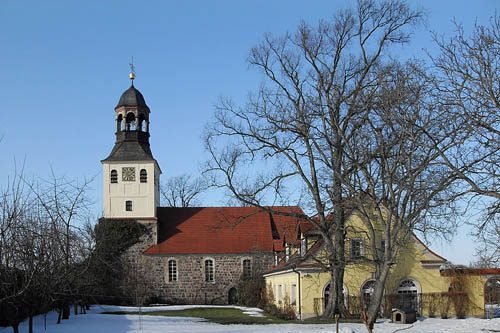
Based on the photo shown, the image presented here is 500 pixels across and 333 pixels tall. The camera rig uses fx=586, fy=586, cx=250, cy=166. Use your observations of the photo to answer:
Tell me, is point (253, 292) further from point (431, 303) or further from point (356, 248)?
point (431, 303)

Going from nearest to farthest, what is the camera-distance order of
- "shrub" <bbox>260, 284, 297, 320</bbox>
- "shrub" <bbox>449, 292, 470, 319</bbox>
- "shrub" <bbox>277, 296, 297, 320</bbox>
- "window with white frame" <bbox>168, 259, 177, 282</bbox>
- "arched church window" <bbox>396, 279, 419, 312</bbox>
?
1. "shrub" <bbox>449, 292, 470, 319</bbox>
2. "arched church window" <bbox>396, 279, 419, 312</bbox>
3. "shrub" <bbox>277, 296, 297, 320</bbox>
4. "shrub" <bbox>260, 284, 297, 320</bbox>
5. "window with white frame" <bbox>168, 259, 177, 282</bbox>

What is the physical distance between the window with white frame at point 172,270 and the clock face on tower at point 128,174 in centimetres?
648

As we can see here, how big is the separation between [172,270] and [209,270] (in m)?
2.61

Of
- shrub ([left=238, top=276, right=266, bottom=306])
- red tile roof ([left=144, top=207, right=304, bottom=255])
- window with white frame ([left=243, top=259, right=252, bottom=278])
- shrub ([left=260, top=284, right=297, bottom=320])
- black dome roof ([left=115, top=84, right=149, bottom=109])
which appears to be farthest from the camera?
red tile roof ([left=144, top=207, right=304, bottom=255])

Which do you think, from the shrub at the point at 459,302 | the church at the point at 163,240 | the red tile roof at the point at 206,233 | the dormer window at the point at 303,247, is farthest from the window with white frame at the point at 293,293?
the red tile roof at the point at 206,233

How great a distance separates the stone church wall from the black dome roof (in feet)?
28.7

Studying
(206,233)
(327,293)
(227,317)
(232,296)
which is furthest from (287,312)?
(206,233)

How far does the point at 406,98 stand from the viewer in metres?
15.5

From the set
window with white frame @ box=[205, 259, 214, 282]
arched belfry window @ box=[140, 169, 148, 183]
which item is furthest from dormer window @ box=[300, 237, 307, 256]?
arched belfry window @ box=[140, 169, 148, 183]

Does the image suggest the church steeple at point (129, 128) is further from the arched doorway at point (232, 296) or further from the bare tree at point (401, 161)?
the bare tree at point (401, 161)

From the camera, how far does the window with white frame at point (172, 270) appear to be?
1628 inches

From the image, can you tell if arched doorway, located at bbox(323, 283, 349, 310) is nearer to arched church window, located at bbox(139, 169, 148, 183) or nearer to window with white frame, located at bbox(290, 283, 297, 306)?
window with white frame, located at bbox(290, 283, 297, 306)

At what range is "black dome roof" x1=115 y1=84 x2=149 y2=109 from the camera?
40688mm

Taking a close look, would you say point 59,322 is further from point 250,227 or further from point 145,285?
point 250,227
